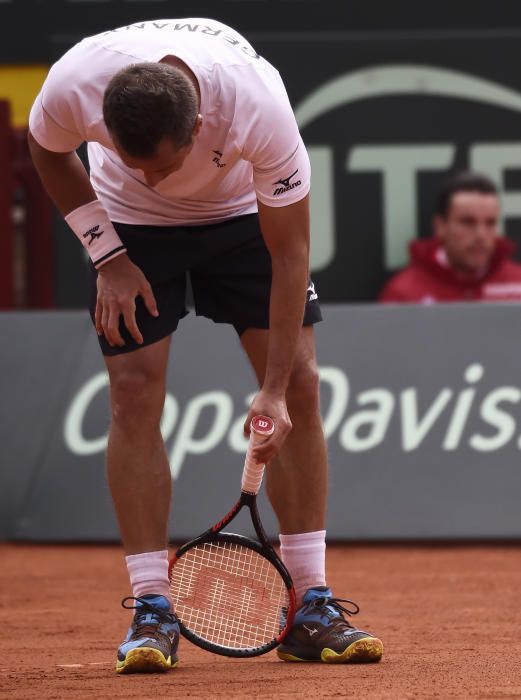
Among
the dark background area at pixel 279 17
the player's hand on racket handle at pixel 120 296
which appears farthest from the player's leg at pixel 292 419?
the dark background area at pixel 279 17

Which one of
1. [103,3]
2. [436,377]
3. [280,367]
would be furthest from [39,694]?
[103,3]

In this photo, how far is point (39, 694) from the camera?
129 inches

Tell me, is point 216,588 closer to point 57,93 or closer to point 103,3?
point 57,93

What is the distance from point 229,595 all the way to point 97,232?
3.12ft

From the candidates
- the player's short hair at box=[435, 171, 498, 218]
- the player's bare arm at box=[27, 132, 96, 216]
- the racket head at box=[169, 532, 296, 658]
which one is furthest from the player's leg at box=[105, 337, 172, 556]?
the player's short hair at box=[435, 171, 498, 218]

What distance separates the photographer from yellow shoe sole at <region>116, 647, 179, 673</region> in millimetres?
3535

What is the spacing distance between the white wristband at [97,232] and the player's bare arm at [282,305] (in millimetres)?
392

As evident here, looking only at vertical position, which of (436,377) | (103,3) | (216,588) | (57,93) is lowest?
(436,377)

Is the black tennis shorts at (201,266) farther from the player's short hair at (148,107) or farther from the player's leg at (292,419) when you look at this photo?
the player's short hair at (148,107)

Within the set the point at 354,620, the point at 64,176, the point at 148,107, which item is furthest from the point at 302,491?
the point at 148,107

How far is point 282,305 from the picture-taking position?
143 inches

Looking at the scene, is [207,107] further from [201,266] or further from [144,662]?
[144,662]

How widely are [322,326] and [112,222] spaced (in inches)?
109

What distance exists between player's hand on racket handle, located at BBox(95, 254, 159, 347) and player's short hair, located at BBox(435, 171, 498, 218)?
13.2ft
